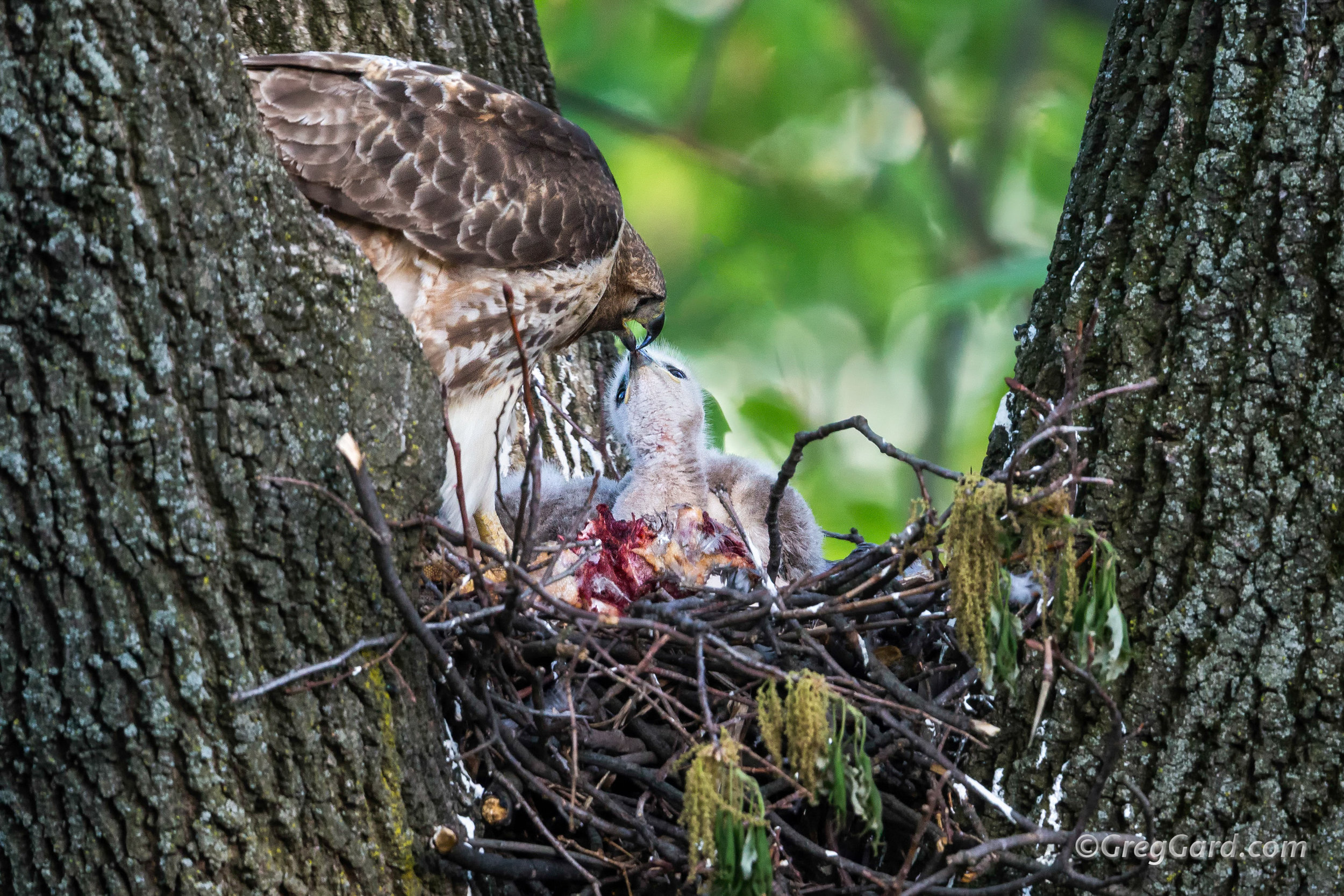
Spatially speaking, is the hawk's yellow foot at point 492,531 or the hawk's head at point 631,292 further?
the hawk's head at point 631,292

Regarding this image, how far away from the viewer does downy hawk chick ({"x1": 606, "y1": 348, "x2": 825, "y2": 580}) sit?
333 centimetres

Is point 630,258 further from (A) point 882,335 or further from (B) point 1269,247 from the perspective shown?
(A) point 882,335

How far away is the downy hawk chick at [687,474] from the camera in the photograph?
10.9 ft

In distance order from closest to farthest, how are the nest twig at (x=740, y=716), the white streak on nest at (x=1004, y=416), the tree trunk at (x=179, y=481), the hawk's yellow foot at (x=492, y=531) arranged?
the tree trunk at (x=179, y=481) < the nest twig at (x=740, y=716) < the white streak on nest at (x=1004, y=416) < the hawk's yellow foot at (x=492, y=531)

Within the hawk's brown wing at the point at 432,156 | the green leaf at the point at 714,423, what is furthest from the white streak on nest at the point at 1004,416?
the green leaf at the point at 714,423

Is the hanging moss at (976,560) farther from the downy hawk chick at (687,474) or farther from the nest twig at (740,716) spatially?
the downy hawk chick at (687,474)

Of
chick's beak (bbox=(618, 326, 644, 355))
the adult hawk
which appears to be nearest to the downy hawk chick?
chick's beak (bbox=(618, 326, 644, 355))

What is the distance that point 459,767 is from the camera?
214cm

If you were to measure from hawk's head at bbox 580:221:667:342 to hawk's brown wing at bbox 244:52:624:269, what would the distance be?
2.36 feet

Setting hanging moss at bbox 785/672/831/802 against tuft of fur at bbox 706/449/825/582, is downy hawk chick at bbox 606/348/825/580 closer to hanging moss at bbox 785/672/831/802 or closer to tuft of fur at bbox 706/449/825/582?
tuft of fur at bbox 706/449/825/582

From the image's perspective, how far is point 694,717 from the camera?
212cm

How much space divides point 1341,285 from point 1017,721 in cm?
91

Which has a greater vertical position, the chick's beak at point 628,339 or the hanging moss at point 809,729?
the chick's beak at point 628,339

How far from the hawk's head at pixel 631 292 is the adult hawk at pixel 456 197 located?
52cm
